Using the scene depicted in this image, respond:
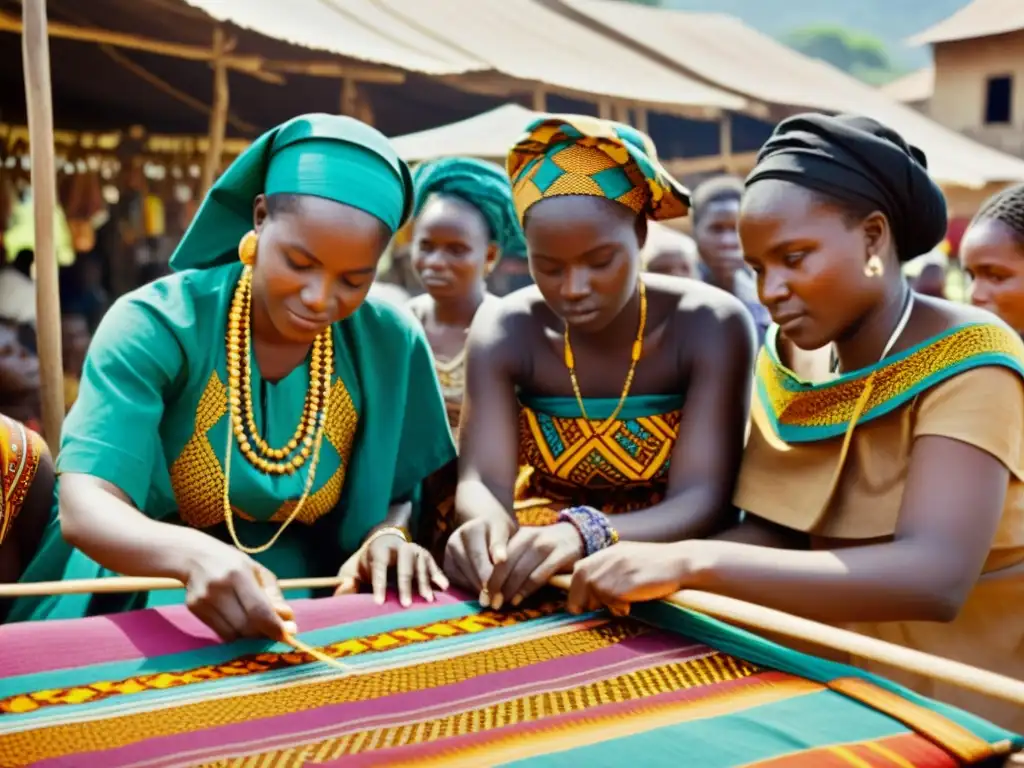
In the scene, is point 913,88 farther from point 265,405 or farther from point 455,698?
point 455,698

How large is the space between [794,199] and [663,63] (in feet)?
37.7

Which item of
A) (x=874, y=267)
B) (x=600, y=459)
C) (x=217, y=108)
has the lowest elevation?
(x=600, y=459)

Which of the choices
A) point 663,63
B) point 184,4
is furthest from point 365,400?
point 663,63

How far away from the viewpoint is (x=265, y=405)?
7.82 ft

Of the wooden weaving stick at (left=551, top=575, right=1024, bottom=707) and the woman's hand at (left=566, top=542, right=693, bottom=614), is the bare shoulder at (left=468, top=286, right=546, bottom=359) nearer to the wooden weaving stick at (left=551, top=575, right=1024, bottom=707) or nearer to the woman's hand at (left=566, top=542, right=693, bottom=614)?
the woman's hand at (left=566, top=542, right=693, bottom=614)

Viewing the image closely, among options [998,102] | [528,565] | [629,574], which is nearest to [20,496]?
[528,565]

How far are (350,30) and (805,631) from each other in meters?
7.54

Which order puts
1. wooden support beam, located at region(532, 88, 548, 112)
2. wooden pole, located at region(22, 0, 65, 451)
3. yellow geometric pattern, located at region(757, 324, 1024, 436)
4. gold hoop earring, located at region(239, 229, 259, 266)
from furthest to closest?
wooden support beam, located at region(532, 88, 548, 112) → wooden pole, located at region(22, 0, 65, 451) → gold hoop earring, located at region(239, 229, 259, 266) → yellow geometric pattern, located at region(757, 324, 1024, 436)

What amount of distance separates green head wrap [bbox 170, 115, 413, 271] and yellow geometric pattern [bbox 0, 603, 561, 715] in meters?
0.84

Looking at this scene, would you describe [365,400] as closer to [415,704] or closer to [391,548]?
[391,548]

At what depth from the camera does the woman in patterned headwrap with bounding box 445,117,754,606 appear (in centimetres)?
236

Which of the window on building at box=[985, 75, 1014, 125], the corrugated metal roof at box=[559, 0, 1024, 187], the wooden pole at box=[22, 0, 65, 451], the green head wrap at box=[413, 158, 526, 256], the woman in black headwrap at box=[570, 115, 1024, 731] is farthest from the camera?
the window on building at box=[985, 75, 1014, 125]

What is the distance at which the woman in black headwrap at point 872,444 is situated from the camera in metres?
1.82

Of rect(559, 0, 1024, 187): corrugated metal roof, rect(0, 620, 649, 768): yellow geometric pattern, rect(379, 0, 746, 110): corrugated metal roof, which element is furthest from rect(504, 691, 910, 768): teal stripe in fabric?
rect(559, 0, 1024, 187): corrugated metal roof
